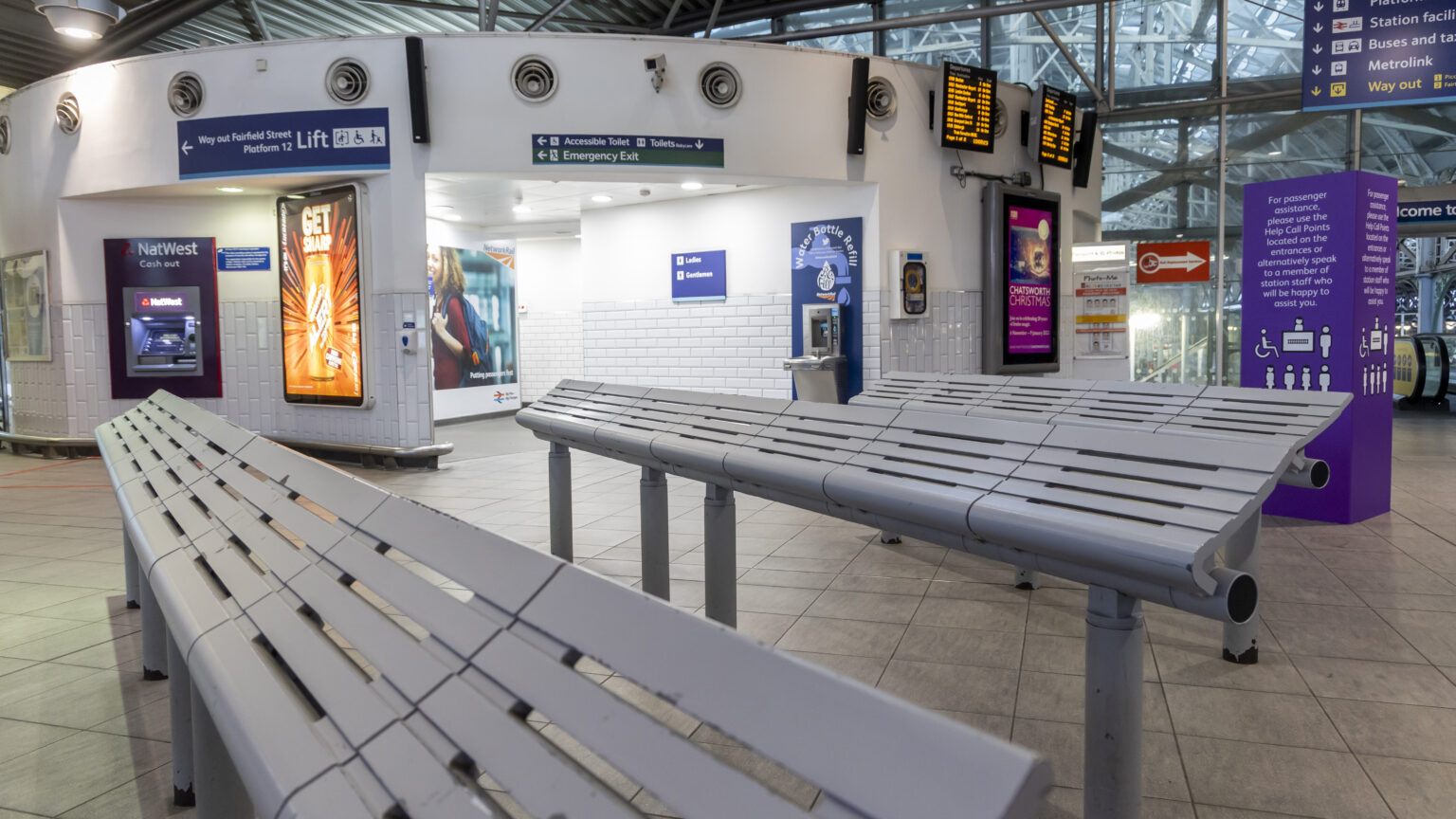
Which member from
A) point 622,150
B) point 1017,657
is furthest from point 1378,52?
point 1017,657

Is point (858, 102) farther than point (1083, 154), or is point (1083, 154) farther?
point (1083, 154)

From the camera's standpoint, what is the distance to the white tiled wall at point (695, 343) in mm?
8516

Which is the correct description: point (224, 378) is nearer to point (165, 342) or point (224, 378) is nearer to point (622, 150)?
point (165, 342)

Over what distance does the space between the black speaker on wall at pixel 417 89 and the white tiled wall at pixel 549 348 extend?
5.31 metres

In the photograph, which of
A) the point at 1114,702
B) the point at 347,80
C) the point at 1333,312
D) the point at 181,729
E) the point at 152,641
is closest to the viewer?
the point at 1114,702

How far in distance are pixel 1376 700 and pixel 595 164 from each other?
20.3 ft

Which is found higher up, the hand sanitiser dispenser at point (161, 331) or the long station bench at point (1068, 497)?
the hand sanitiser dispenser at point (161, 331)

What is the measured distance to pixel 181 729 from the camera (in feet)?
6.84

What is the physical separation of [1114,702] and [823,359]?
6.28 m

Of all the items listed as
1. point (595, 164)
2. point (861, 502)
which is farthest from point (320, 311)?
point (861, 502)

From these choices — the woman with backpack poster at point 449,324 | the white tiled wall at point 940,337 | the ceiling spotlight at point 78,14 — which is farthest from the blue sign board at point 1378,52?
the ceiling spotlight at point 78,14

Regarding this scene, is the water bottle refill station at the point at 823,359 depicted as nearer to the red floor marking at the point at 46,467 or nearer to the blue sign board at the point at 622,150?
the blue sign board at the point at 622,150

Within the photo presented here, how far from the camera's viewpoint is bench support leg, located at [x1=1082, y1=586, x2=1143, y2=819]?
1.72 m

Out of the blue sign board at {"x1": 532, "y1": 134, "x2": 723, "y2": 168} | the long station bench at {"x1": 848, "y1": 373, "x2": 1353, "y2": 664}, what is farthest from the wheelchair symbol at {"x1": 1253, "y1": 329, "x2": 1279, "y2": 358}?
the blue sign board at {"x1": 532, "y1": 134, "x2": 723, "y2": 168}
